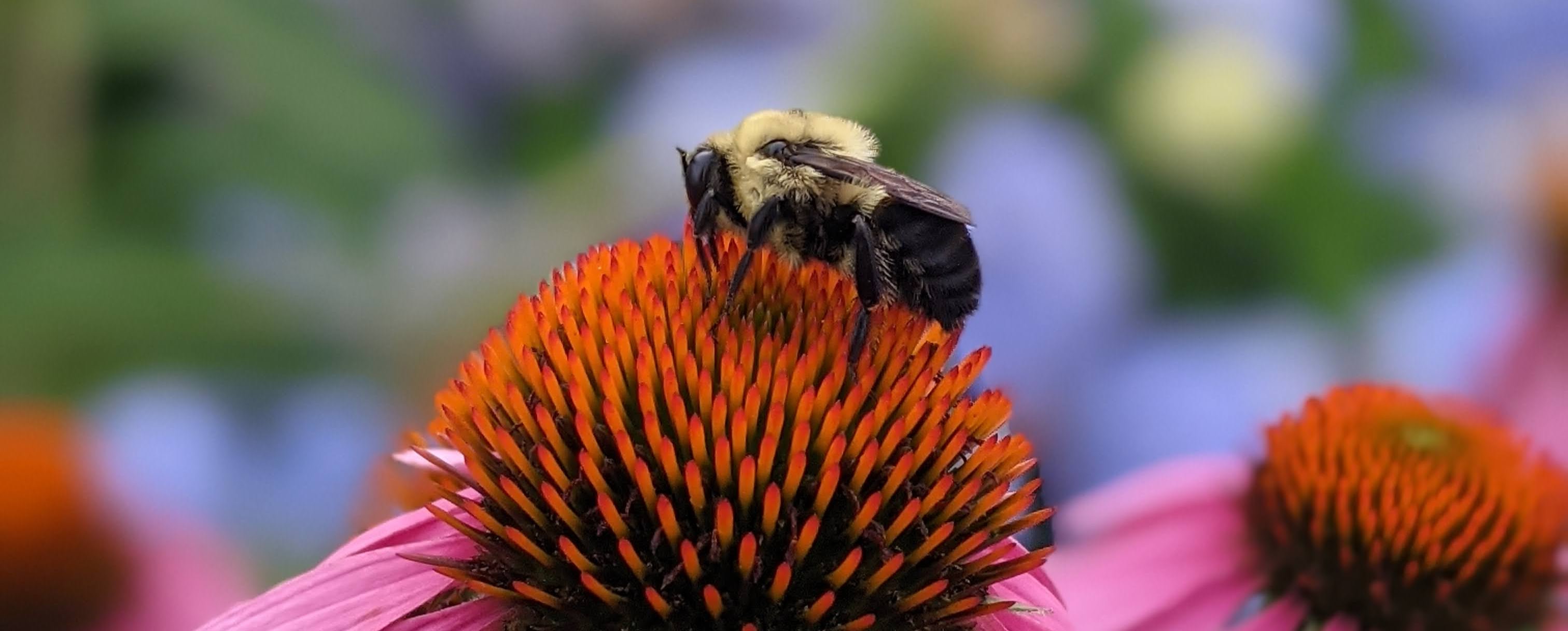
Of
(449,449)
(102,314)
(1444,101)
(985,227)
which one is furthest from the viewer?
(1444,101)

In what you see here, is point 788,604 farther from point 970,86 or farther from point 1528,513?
point 970,86

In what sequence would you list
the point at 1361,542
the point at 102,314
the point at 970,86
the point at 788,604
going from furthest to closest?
the point at 970,86, the point at 102,314, the point at 1361,542, the point at 788,604

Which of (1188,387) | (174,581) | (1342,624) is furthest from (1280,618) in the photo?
(1188,387)

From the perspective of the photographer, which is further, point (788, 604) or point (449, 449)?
point (449, 449)

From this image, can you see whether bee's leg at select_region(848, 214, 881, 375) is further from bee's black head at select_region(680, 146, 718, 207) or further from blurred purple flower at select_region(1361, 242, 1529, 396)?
blurred purple flower at select_region(1361, 242, 1529, 396)

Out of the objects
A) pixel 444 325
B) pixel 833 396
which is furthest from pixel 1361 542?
pixel 444 325

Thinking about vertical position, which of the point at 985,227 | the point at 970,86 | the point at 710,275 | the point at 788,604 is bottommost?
the point at 788,604

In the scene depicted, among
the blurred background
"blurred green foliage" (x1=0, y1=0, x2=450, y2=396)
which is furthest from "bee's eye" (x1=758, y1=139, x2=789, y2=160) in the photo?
"blurred green foliage" (x1=0, y1=0, x2=450, y2=396)
